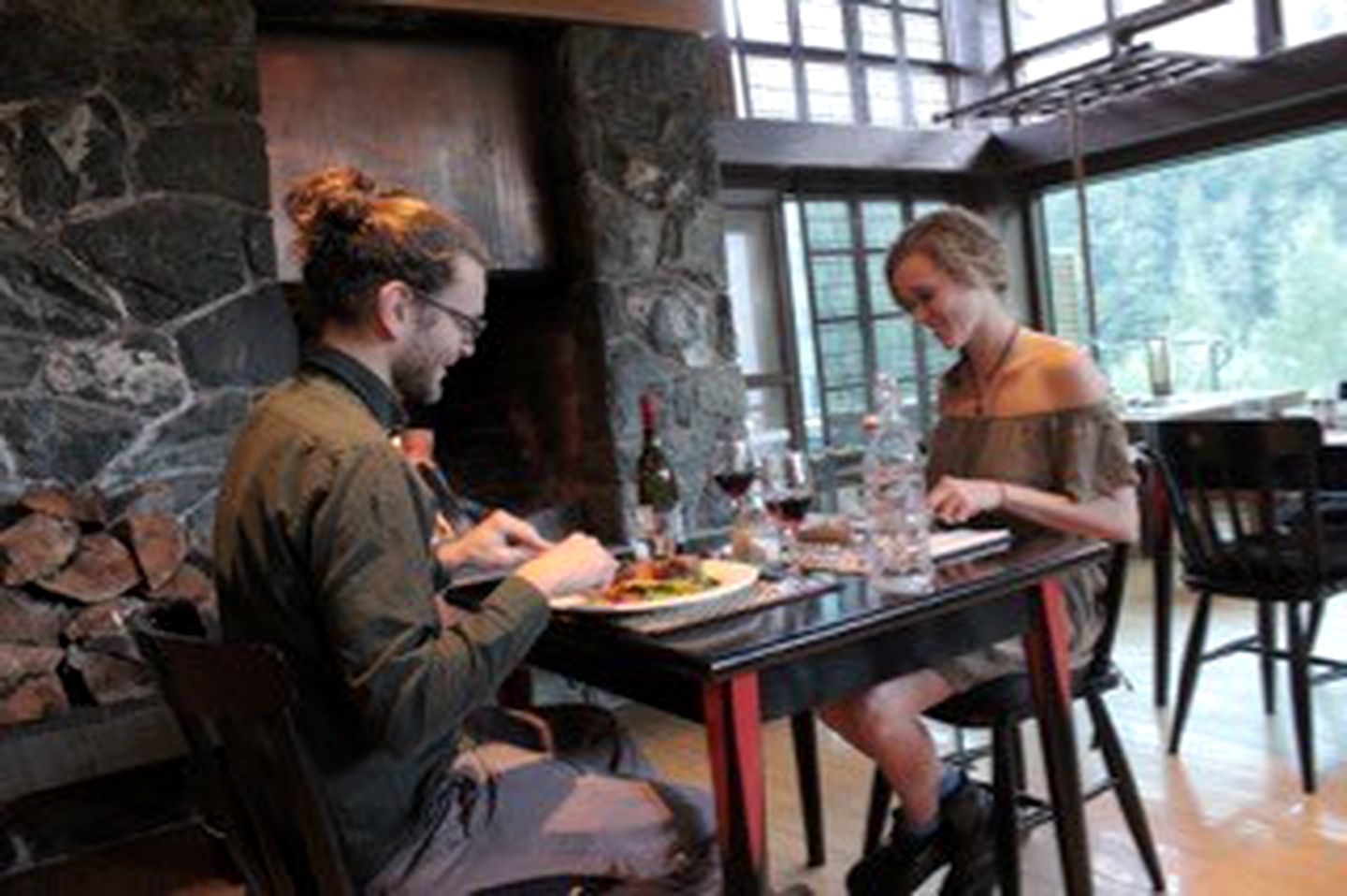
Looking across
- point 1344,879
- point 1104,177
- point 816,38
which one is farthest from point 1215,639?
point 816,38

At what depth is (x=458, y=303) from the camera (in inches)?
56.7

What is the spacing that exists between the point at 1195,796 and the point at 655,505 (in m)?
1.49

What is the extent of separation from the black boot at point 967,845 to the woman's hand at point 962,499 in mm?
487

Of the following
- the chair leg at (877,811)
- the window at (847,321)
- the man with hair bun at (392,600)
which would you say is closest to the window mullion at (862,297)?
the window at (847,321)

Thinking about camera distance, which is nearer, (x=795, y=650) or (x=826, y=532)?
(x=795, y=650)

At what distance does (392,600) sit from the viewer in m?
1.19

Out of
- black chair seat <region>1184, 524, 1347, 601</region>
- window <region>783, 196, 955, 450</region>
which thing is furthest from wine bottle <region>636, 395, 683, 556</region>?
window <region>783, 196, 955, 450</region>

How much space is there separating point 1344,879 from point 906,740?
98 cm

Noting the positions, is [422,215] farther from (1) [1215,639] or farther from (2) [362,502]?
(1) [1215,639]

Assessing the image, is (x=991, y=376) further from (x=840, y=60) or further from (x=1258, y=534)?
(x=840, y=60)

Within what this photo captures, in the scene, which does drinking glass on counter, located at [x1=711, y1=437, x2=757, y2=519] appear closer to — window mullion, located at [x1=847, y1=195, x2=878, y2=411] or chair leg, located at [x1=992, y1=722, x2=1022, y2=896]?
chair leg, located at [x1=992, y1=722, x2=1022, y2=896]

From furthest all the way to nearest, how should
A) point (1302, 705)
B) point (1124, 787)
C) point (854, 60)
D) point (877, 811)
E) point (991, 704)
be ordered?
point (854, 60)
point (1302, 705)
point (877, 811)
point (1124, 787)
point (991, 704)

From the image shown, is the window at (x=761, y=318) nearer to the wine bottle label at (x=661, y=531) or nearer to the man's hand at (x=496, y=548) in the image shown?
the wine bottle label at (x=661, y=531)

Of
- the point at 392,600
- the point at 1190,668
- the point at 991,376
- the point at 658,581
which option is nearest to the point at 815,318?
the point at 1190,668
